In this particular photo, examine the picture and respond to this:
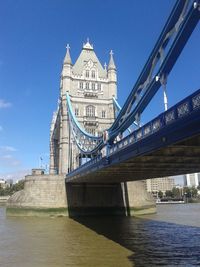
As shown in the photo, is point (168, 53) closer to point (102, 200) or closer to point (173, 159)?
point (173, 159)

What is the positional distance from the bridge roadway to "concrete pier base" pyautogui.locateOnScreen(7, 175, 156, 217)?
16.2m

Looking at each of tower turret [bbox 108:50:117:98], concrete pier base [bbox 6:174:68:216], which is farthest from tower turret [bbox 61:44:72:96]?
concrete pier base [bbox 6:174:68:216]

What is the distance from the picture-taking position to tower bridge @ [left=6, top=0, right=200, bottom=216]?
14.2 m

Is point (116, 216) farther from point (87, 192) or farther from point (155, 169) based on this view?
point (155, 169)

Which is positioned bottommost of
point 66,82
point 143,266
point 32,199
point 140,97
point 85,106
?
point 143,266

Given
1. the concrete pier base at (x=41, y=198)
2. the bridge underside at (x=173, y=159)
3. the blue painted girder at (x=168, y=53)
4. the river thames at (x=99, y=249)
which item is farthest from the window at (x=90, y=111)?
the blue painted girder at (x=168, y=53)

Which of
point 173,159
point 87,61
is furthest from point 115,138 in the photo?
point 87,61

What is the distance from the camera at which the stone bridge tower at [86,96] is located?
60062 mm

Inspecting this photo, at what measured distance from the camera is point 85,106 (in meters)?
62.5

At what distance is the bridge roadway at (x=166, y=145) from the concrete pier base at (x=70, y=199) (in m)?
16.2

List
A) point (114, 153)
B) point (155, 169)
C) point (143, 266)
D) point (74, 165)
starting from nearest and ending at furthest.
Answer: point (143, 266) < point (114, 153) < point (155, 169) < point (74, 165)

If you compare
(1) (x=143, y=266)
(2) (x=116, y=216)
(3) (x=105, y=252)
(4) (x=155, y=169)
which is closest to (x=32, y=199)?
(2) (x=116, y=216)

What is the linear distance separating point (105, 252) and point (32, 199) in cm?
2748

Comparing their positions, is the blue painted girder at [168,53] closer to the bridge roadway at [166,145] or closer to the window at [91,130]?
the bridge roadway at [166,145]
